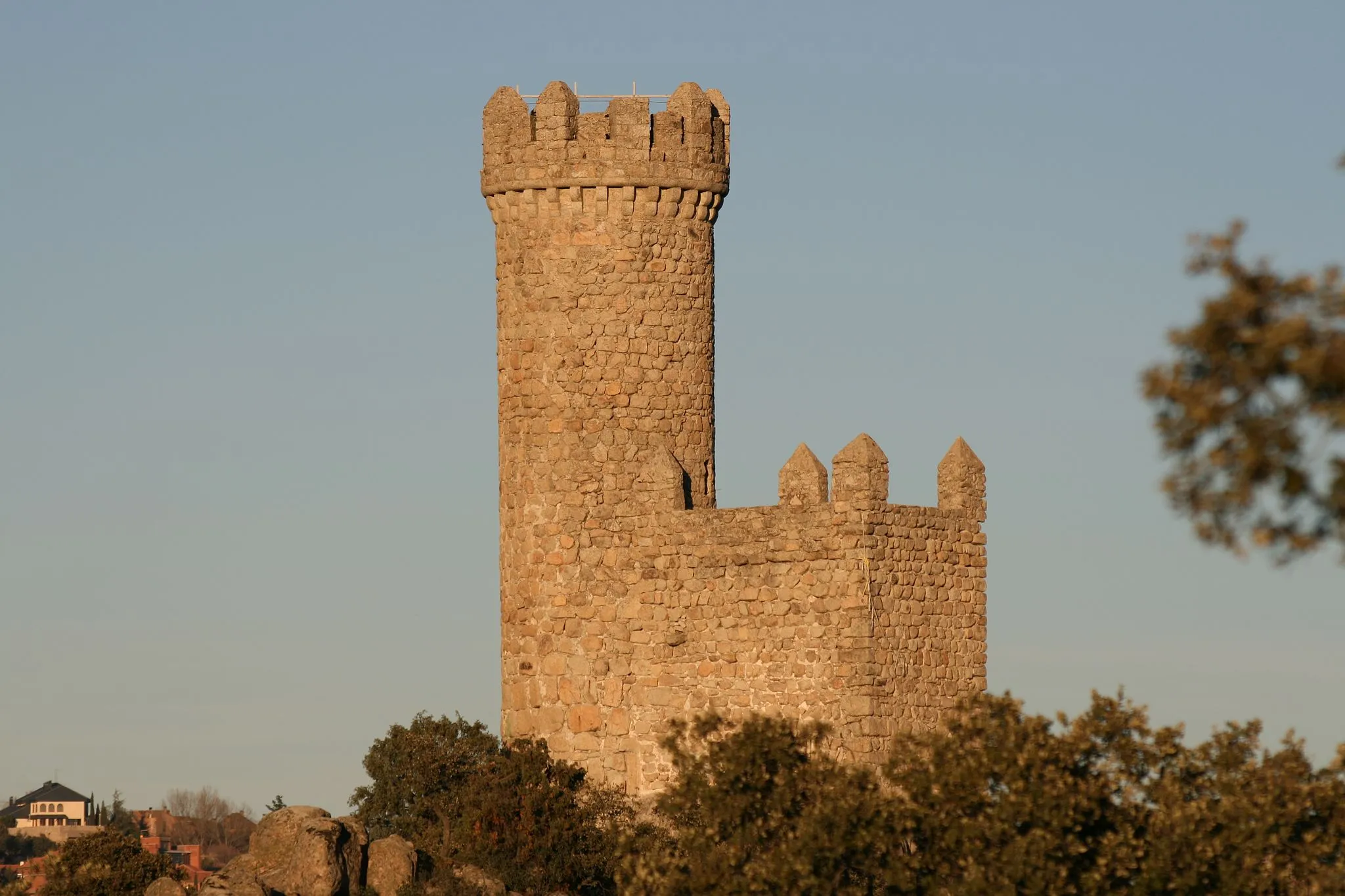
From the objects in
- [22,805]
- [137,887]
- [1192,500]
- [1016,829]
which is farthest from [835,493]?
[22,805]

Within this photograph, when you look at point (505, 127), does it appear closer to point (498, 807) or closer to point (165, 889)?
point (498, 807)

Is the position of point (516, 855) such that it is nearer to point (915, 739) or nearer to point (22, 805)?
point (915, 739)

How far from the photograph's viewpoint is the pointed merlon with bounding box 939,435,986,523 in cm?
3291

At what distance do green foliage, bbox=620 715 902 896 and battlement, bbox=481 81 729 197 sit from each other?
843 centimetres

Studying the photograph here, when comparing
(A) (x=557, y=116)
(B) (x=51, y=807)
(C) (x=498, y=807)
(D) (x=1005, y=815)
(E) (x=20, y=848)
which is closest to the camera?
(D) (x=1005, y=815)

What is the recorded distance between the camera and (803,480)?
32.0m

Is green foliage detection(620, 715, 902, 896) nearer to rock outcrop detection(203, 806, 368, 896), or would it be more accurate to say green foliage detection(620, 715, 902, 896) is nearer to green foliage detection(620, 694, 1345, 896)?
green foliage detection(620, 694, 1345, 896)

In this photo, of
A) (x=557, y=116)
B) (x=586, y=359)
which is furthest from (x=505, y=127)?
(x=586, y=359)

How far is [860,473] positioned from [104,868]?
10.6 meters

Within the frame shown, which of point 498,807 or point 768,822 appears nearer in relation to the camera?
point 768,822

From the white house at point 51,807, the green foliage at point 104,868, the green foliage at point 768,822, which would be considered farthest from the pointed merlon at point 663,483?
the white house at point 51,807

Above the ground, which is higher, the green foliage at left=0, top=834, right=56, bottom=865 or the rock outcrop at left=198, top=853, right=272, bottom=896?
the rock outcrop at left=198, top=853, right=272, bottom=896

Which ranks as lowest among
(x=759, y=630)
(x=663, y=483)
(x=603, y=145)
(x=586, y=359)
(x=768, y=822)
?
(x=768, y=822)

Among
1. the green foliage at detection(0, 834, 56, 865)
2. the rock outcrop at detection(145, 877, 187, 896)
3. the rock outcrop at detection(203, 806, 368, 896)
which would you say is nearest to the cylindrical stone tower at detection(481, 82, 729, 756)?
the rock outcrop at detection(203, 806, 368, 896)
